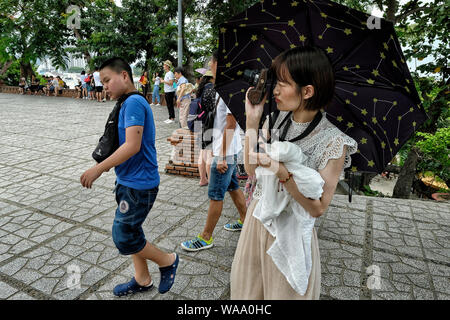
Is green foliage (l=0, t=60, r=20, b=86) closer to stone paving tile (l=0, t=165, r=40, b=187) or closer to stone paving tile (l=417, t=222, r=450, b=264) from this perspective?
stone paving tile (l=0, t=165, r=40, b=187)

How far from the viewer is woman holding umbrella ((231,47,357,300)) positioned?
4.46 ft

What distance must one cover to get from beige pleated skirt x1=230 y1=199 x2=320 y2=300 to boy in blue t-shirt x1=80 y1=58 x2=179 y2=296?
2.81 feet

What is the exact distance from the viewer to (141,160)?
Result: 2203 millimetres

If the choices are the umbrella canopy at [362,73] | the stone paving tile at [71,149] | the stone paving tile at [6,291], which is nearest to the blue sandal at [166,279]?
the stone paving tile at [6,291]

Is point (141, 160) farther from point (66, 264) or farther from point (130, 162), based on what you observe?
point (66, 264)

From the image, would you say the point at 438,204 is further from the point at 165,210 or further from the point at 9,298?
the point at 9,298

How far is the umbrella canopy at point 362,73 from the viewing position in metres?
1.66

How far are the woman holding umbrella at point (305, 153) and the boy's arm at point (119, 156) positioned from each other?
87cm

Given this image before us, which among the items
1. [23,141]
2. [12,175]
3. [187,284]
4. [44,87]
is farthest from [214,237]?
[44,87]

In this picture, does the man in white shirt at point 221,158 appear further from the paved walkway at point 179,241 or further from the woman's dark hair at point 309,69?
the woman's dark hair at point 309,69

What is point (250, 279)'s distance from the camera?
1599mm

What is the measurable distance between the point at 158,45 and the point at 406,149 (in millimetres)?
13020

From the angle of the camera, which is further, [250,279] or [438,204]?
[438,204]
